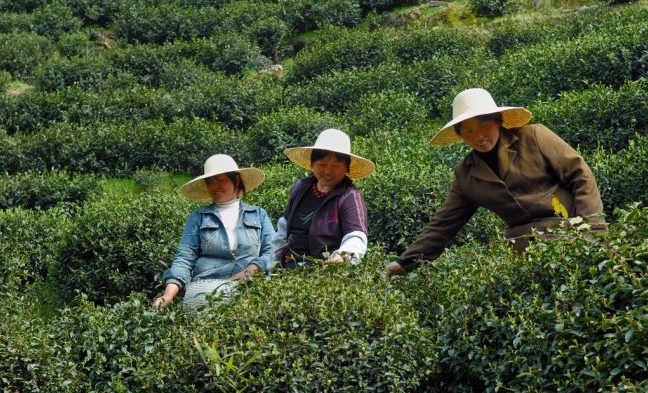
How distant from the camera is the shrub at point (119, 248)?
11305 mm

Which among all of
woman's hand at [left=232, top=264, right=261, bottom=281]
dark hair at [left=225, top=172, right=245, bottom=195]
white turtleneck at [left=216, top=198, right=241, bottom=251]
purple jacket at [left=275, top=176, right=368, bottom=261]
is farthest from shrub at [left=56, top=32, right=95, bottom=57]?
purple jacket at [left=275, top=176, right=368, bottom=261]

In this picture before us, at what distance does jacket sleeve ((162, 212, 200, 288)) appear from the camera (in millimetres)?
8383

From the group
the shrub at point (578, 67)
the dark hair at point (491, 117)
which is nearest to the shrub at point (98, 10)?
the shrub at point (578, 67)

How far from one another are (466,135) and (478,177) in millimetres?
305

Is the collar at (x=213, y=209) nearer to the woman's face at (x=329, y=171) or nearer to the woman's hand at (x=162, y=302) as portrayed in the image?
the woman's hand at (x=162, y=302)

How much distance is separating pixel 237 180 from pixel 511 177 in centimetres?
274

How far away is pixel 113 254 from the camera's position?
11.5 m

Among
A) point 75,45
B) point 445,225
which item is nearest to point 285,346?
point 445,225

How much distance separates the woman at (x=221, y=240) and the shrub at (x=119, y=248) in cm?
250

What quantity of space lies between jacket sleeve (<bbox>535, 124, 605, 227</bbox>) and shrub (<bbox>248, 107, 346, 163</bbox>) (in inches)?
352

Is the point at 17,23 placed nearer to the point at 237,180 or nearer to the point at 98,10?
the point at 98,10

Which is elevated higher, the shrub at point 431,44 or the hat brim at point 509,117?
the hat brim at point 509,117

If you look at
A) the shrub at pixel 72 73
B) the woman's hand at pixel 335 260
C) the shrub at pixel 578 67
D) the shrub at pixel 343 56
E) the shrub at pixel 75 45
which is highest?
the woman's hand at pixel 335 260

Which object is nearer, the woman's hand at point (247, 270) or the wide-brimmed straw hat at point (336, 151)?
the wide-brimmed straw hat at point (336, 151)
